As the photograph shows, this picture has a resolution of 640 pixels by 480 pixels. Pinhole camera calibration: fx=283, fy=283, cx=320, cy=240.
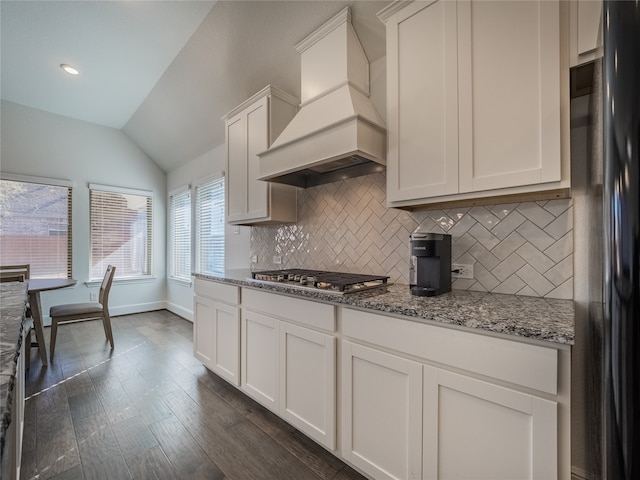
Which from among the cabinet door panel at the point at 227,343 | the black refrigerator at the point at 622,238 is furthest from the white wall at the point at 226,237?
the black refrigerator at the point at 622,238

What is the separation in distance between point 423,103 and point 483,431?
151 centimetres

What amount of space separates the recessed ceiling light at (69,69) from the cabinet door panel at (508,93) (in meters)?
4.17

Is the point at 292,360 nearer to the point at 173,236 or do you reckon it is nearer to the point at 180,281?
the point at 180,281

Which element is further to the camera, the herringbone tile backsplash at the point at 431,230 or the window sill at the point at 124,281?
the window sill at the point at 124,281

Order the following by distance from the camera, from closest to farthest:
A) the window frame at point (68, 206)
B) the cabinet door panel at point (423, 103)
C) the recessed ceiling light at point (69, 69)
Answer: the cabinet door panel at point (423, 103)
the recessed ceiling light at point (69, 69)
the window frame at point (68, 206)

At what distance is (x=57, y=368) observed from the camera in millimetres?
2854

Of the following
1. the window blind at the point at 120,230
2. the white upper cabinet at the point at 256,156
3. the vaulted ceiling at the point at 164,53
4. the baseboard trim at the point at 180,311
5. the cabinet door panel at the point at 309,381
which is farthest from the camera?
the window blind at the point at 120,230

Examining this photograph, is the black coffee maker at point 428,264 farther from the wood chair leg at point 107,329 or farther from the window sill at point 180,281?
the window sill at point 180,281

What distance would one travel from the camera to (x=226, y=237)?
382 centimetres

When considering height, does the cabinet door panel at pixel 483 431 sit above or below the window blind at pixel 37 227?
below

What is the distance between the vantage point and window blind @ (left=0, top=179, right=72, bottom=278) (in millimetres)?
3965

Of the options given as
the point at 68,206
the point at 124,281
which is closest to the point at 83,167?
the point at 68,206

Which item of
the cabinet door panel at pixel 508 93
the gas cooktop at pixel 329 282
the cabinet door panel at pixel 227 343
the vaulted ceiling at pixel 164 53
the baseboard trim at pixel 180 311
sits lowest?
the baseboard trim at pixel 180 311

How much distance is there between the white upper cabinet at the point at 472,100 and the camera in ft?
3.84
